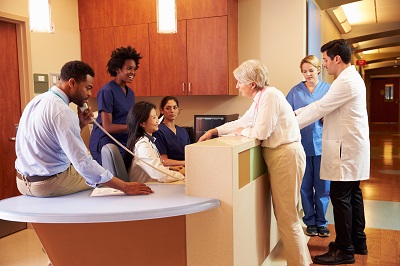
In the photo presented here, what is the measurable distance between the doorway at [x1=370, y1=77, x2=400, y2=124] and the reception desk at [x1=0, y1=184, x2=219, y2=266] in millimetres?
20906

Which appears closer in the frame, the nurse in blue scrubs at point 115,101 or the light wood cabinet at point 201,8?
the nurse in blue scrubs at point 115,101

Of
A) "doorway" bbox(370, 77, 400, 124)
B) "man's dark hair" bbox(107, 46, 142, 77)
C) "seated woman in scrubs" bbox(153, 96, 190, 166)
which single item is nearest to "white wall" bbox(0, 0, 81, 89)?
"man's dark hair" bbox(107, 46, 142, 77)

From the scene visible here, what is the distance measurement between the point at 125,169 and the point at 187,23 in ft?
8.20

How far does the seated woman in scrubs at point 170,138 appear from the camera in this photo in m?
3.36

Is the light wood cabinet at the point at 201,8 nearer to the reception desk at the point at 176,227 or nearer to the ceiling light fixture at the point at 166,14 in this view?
the ceiling light fixture at the point at 166,14

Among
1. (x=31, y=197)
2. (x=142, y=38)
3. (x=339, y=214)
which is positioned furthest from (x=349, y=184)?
(x=142, y=38)

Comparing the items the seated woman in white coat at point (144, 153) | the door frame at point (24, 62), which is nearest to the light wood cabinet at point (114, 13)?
the door frame at point (24, 62)


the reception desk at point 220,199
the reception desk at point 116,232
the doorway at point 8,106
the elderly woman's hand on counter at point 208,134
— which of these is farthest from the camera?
the doorway at point 8,106

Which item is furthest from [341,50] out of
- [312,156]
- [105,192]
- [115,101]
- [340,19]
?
[340,19]

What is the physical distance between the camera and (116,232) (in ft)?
6.89

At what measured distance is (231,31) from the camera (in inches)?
181

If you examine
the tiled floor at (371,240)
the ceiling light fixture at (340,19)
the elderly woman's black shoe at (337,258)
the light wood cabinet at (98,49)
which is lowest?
the tiled floor at (371,240)

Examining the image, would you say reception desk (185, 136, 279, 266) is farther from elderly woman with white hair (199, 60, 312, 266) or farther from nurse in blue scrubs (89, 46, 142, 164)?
nurse in blue scrubs (89, 46, 142, 164)

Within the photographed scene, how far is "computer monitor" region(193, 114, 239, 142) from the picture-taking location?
454 cm
